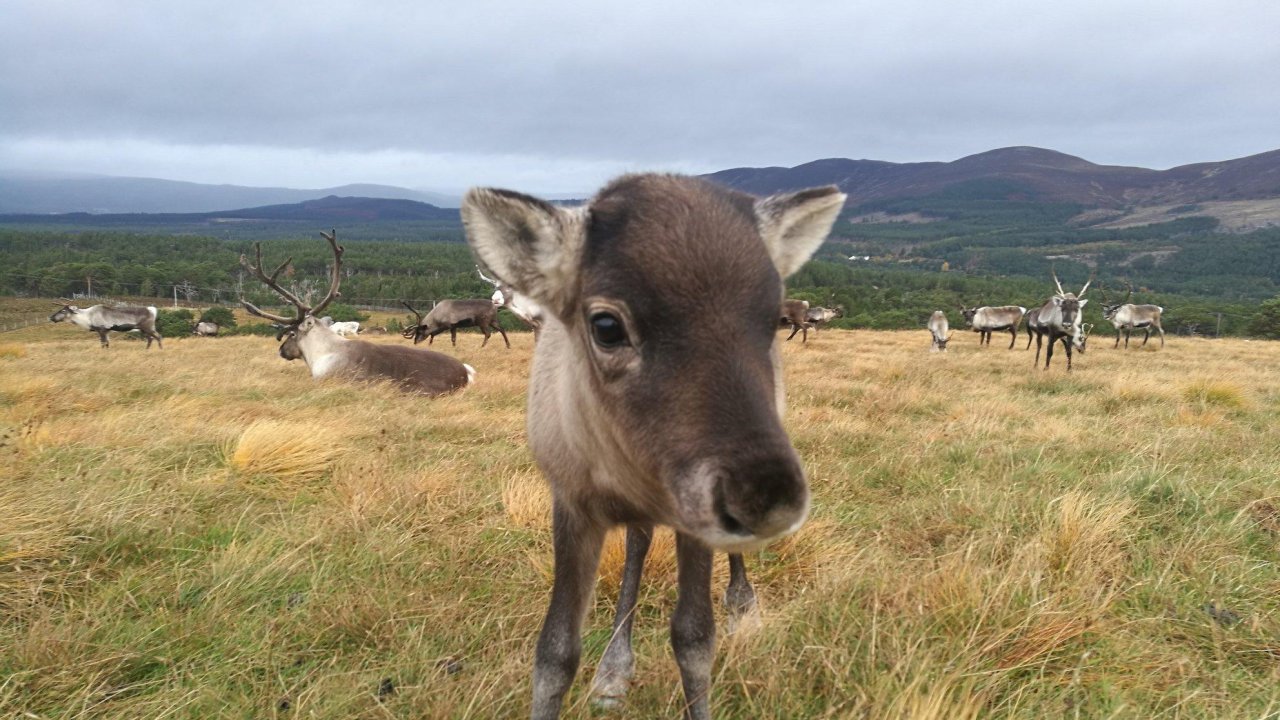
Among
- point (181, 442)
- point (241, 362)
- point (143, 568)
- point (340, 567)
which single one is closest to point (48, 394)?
point (181, 442)

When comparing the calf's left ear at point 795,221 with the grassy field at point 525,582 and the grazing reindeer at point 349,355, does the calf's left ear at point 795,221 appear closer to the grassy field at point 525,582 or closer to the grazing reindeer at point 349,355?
the grassy field at point 525,582

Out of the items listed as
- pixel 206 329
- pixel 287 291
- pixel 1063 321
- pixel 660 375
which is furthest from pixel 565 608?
pixel 206 329

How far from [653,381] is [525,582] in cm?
227

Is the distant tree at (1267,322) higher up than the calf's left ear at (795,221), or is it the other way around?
the calf's left ear at (795,221)

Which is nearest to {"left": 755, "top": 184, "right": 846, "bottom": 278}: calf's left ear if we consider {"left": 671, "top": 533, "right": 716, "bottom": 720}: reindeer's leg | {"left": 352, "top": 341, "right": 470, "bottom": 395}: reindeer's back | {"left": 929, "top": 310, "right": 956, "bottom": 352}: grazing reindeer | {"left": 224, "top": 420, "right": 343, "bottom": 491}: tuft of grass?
{"left": 671, "top": 533, "right": 716, "bottom": 720}: reindeer's leg

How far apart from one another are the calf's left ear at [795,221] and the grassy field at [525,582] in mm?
1729

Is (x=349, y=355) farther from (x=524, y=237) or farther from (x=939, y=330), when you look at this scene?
(x=939, y=330)

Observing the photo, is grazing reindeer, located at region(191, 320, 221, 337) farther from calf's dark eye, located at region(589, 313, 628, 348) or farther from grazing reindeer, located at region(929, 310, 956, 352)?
calf's dark eye, located at region(589, 313, 628, 348)

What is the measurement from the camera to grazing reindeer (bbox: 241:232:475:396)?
40.1ft

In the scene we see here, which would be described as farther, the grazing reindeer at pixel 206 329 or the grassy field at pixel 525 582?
the grazing reindeer at pixel 206 329

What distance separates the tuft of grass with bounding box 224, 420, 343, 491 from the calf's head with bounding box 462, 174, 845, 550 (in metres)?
3.97

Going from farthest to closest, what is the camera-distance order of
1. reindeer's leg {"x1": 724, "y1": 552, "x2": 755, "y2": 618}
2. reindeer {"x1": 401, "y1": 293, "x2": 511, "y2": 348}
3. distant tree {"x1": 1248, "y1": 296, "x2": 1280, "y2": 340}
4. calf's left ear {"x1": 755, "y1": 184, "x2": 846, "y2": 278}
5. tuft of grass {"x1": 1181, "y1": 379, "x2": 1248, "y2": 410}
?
distant tree {"x1": 1248, "y1": 296, "x2": 1280, "y2": 340}, reindeer {"x1": 401, "y1": 293, "x2": 511, "y2": 348}, tuft of grass {"x1": 1181, "y1": 379, "x2": 1248, "y2": 410}, reindeer's leg {"x1": 724, "y1": 552, "x2": 755, "y2": 618}, calf's left ear {"x1": 755, "y1": 184, "x2": 846, "y2": 278}

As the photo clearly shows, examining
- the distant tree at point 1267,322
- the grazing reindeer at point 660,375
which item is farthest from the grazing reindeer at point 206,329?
the distant tree at point 1267,322

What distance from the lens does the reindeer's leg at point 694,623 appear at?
266cm
